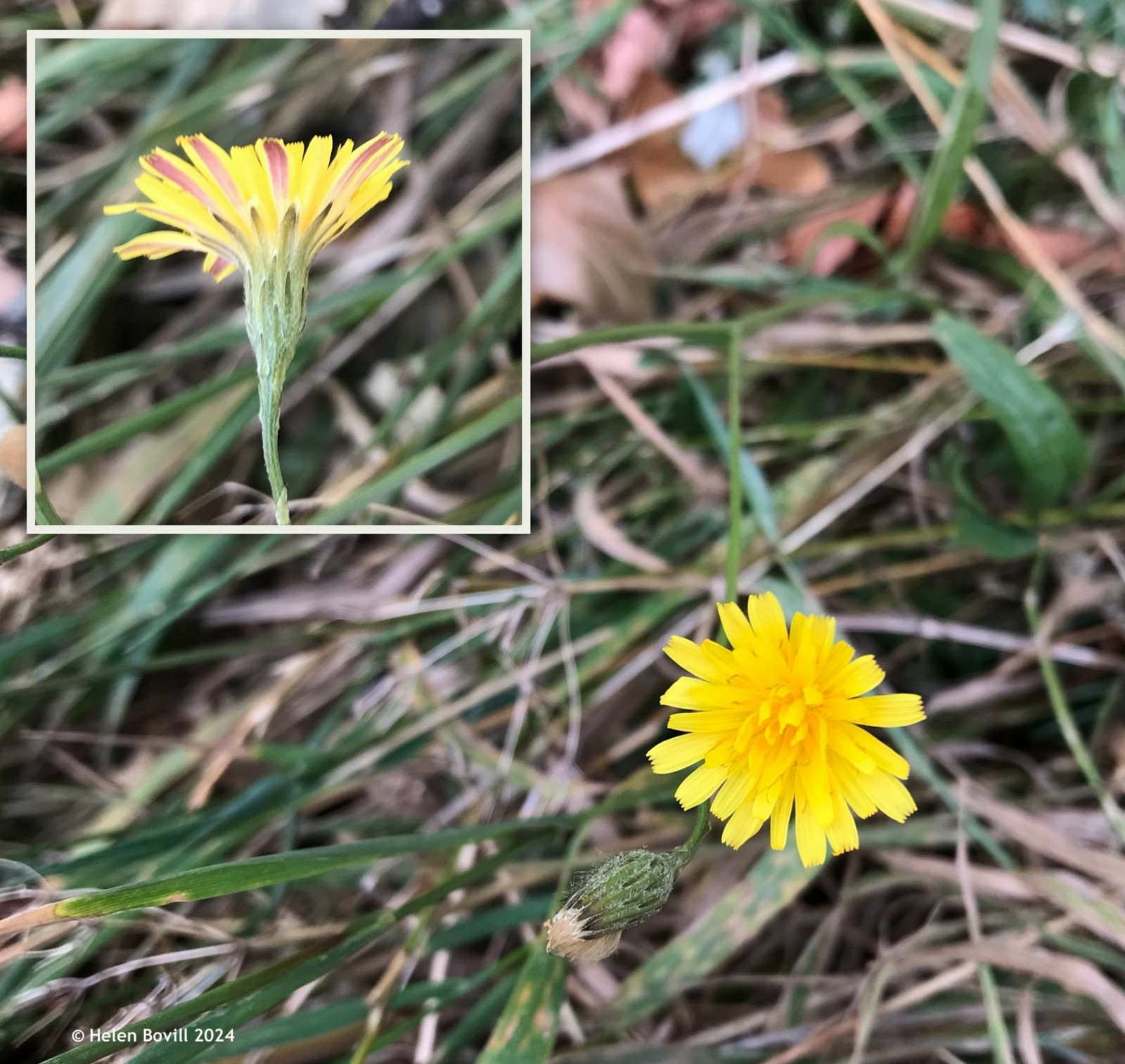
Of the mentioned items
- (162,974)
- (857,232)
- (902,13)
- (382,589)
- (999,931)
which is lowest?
(999,931)

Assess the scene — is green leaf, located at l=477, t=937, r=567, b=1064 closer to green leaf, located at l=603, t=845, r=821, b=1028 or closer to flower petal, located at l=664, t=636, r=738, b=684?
green leaf, located at l=603, t=845, r=821, b=1028

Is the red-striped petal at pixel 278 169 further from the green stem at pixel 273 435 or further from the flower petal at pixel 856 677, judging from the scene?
the flower petal at pixel 856 677

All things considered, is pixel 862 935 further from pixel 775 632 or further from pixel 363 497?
pixel 363 497

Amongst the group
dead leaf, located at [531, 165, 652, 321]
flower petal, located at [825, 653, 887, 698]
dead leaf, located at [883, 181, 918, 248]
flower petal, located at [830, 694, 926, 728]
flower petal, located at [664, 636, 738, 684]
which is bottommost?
flower petal, located at [830, 694, 926, 728]

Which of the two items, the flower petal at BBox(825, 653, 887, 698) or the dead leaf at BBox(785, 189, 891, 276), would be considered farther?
the dead leaf at BBox(785, 189, 891, 276)

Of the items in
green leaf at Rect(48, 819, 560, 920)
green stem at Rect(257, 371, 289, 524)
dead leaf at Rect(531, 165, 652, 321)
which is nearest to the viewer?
green leaf at Rect(48, 819, 560, 920)

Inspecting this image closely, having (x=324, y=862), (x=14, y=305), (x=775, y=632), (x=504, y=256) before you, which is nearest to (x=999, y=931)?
(x=775, y=632)

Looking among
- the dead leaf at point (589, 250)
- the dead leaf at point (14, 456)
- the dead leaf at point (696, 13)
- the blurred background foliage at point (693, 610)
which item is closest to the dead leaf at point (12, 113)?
the blurred background foliage at point (693, 610)

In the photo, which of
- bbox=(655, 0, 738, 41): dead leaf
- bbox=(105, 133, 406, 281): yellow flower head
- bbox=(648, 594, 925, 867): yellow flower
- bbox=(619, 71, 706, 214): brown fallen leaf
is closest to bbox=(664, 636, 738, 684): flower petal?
bbox=(648, 594, 925, 867): yellow flower
